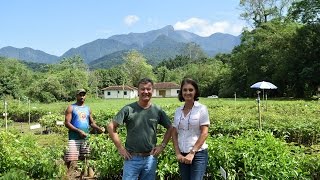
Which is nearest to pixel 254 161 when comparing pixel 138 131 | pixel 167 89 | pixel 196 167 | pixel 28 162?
pixel 196 167

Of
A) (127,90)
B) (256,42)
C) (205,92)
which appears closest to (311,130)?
(256,42)

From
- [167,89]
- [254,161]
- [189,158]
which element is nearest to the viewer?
Answer: [189,158]

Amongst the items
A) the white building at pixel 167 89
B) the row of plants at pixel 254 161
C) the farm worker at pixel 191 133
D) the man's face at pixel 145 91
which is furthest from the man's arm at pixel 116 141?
the white building at pixel 167 89

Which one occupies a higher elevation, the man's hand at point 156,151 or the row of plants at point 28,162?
the man's hand at point 156,151

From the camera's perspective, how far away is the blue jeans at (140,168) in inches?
167

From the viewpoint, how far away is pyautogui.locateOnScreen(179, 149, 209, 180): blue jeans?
13.7 feet

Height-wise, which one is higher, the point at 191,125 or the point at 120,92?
the point at 120,92

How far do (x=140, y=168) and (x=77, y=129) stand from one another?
2.20 m

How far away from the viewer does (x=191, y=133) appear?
4.16 metres

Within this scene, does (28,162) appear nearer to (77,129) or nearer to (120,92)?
(77,129)

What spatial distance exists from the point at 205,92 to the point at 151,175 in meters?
58.1

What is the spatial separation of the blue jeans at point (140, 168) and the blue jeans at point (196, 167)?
0.35m

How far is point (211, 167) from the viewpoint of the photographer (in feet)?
19.2

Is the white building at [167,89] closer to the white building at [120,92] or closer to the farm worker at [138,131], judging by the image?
the white building at [120,92]
